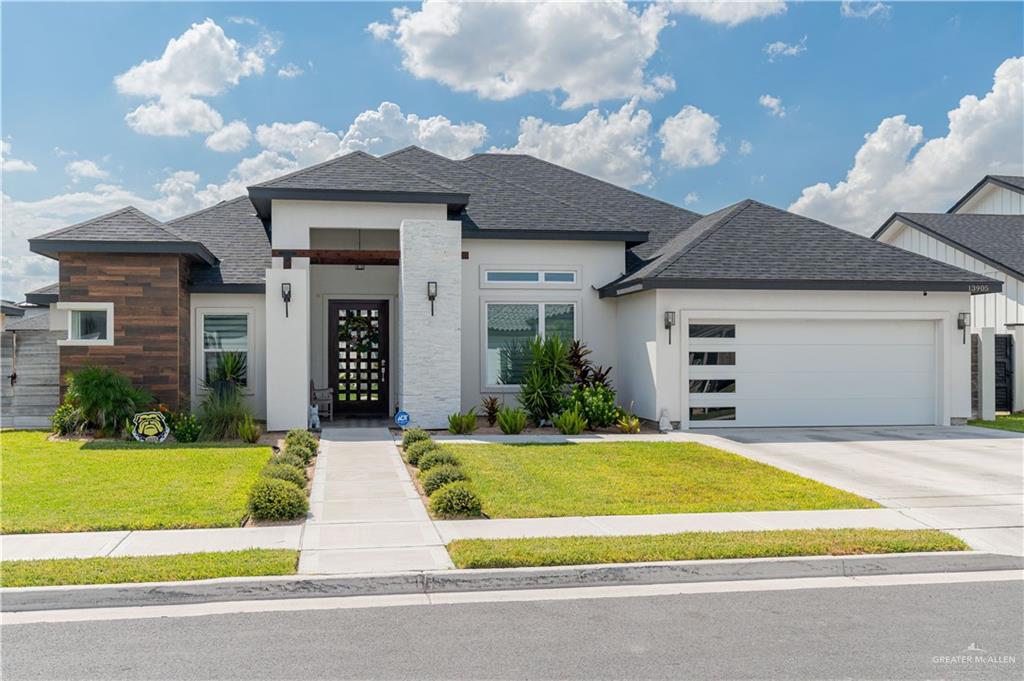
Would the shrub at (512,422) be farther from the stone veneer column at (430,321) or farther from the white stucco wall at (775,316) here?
the white stucco wall at (775,316)

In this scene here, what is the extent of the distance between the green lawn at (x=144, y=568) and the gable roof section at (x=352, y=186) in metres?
10.1

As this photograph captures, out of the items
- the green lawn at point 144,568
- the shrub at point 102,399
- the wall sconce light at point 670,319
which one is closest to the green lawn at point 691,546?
the green lawn at point 144,568

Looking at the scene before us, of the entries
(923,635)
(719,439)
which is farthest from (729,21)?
(923,635)

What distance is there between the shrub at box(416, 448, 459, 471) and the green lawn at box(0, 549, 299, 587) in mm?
3721

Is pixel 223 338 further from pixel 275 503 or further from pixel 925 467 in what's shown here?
pixel 925 467

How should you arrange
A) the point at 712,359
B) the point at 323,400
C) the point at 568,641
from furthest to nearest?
the point at 323,400 < the point at 712,359 < the point at 568,641

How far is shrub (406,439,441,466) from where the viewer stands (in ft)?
37.2

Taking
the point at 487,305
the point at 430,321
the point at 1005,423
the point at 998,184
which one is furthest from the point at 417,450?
the point at 998,184

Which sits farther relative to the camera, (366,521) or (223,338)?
(223,338)

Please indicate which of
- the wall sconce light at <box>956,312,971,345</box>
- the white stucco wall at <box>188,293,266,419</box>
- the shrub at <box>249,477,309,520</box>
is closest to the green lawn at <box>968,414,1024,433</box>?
the wall sconce light at <box>956,312,971,345</box>

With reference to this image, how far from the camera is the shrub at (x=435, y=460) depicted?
1038cm

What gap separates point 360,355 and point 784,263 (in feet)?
30.9

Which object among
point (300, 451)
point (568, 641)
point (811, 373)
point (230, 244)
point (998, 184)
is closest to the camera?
point (568, 641)

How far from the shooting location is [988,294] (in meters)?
21.4
